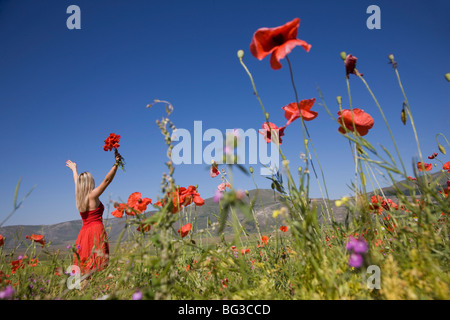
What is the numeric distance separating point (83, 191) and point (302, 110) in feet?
16.8

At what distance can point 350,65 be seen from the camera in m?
1.74

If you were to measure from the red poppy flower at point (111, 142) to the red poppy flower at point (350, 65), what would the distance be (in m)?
3.23

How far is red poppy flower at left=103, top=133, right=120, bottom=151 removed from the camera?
366 centimetres

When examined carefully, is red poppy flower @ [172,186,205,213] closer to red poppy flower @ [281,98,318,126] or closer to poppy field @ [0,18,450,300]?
poppy field @ [0,18,450,300]

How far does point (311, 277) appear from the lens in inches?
50.1

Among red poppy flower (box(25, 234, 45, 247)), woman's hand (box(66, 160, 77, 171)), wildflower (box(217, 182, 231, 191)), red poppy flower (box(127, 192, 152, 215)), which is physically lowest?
red poppy flower (box(25, 234, 45, 247))

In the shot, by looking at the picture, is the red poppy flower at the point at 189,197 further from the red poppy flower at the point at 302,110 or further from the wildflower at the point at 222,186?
the red poppy flower at the point at 302,110

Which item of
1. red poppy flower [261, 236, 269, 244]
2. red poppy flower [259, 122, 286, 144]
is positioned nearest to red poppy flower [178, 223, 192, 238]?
red poppy flower [261, 236, 269, 244]

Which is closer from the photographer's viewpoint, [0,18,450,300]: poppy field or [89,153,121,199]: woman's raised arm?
[0,18,450,300]: poppy field

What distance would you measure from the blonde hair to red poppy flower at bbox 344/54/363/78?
5379 millimetres

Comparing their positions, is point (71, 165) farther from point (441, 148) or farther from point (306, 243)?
point (441, 148)
